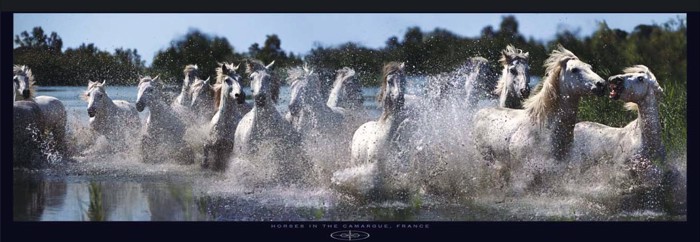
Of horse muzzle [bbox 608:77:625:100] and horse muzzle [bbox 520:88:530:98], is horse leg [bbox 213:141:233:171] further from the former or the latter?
horse muzzle [bbox 608:77:625:100]

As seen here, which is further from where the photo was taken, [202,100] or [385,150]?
[202,100]

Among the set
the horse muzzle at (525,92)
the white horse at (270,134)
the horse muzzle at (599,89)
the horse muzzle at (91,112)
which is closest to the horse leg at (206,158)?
the white horse at (270,134)

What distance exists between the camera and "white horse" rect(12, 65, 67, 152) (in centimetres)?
1181

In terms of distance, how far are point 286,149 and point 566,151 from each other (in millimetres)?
2404

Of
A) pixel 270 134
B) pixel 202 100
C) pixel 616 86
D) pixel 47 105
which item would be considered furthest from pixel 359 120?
pixel 47 105

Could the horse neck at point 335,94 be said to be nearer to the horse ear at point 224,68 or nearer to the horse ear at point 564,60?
the horse ear at point 224,68

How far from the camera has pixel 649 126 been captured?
35.2ft

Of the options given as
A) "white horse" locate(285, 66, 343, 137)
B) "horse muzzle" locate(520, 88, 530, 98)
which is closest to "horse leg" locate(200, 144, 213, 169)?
"white horse" locate(285, 66, 343, 137)

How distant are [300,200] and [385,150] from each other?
0.90m

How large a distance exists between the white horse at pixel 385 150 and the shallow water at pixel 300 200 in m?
0.13

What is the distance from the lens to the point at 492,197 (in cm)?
1110

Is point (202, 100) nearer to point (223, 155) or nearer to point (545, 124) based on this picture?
point (223, 155)
